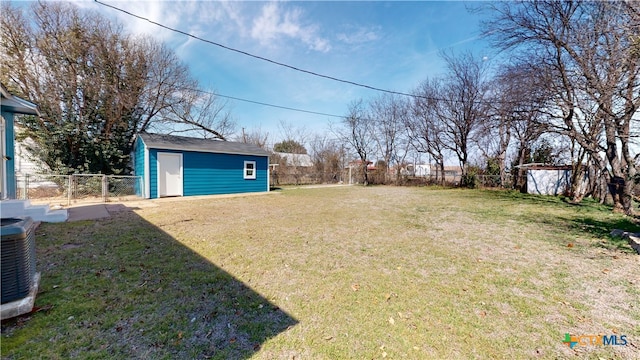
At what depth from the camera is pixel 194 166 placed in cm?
1188

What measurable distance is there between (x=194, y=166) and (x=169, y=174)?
110 cm

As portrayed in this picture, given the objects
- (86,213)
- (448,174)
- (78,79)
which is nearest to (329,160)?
(448,174)

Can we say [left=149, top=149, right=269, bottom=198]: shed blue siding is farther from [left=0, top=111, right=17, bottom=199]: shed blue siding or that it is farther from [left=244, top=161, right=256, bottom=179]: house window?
[left=0, top=111, right=17, bottom=199]: shed blue siding

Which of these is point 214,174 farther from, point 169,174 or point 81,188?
point 81,188

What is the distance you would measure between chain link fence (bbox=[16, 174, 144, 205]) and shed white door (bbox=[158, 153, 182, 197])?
80 cm

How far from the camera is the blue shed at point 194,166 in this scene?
10.7 metres

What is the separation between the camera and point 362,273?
3393 mm

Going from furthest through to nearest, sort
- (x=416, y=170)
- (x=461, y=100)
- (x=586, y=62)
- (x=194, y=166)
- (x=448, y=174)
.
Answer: (x=416, y=170), (x=448, y=174), (x=461, y=100), (x=194, y=166), (x=586, y=62)

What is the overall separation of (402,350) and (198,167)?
12158 millimetres

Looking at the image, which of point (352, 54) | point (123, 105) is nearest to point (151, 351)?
point (352, 54)

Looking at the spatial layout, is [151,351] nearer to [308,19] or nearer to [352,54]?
[308,19]

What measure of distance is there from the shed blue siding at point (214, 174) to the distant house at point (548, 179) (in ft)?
51.2

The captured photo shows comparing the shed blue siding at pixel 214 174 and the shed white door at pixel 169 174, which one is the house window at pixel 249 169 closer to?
the shed blue siding at pixel 214 174

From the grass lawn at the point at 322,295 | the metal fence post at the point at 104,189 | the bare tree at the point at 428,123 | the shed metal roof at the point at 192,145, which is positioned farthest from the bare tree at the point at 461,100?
the metal fence post at the point at 104,189
